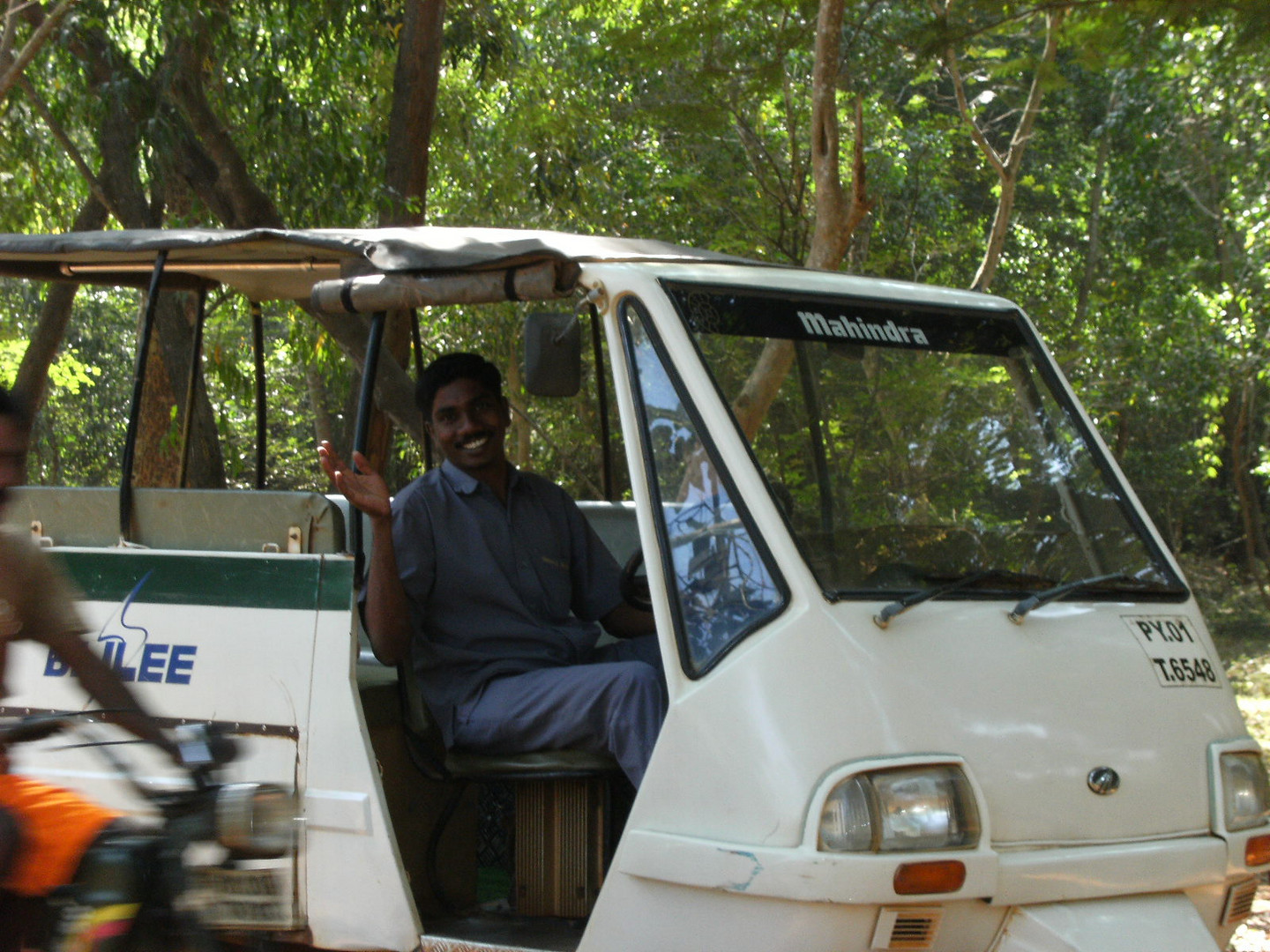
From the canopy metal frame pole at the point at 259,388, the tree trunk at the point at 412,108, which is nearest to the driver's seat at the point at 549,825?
the canopy metal frame pole at the point at 259,388

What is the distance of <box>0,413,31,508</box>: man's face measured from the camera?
2371 millimetres

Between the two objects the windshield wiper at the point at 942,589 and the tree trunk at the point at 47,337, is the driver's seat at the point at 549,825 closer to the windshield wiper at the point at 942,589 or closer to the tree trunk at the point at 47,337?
the windshield wiper at the point at 942,589

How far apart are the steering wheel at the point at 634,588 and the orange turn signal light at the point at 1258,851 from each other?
5.76 feet

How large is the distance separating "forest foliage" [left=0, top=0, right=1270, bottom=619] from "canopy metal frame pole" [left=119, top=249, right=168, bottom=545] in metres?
2.72

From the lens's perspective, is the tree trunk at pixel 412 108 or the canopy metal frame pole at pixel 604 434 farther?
the tree trunk at pixel 412 108

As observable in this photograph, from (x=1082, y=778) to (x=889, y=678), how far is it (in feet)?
1.49

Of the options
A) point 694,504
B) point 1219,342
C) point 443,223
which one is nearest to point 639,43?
point 443,223

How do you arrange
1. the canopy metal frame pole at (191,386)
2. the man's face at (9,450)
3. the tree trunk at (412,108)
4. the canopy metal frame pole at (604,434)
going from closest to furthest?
1. the man's face at (9,450)
2. the canopy metal frame pole at (191,386)
3. the canopy metal frame pole at (604,434)
4. the tree trunk at (412,108)

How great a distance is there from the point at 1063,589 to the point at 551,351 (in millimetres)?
1284

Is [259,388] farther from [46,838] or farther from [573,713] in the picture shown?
[46,838]

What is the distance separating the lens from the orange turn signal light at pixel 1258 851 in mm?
2957

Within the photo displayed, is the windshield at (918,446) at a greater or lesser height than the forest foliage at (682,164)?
lesser

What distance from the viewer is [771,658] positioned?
9.09 ft

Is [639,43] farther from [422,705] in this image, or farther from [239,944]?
[239,944]
